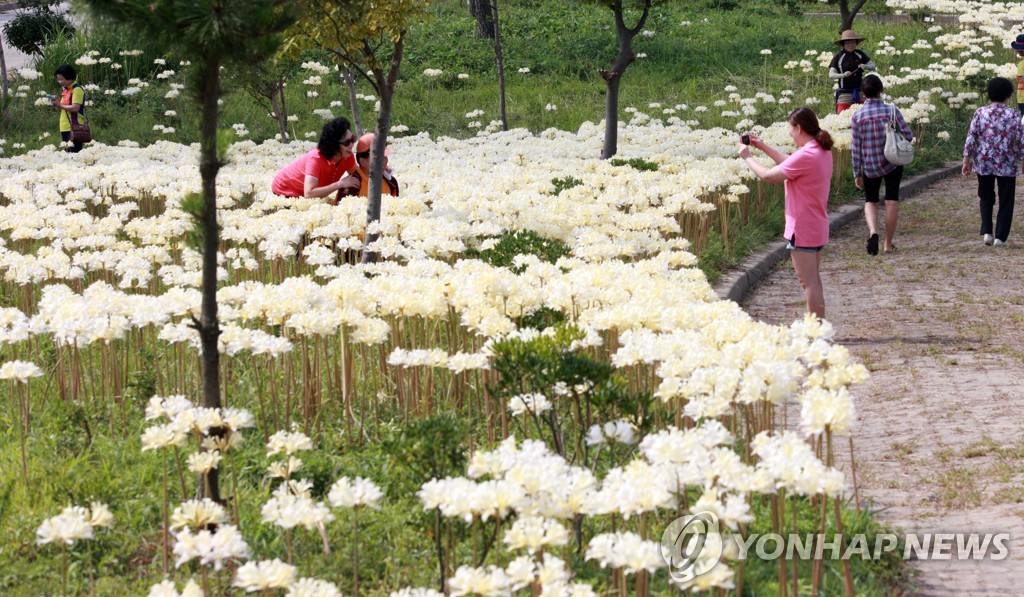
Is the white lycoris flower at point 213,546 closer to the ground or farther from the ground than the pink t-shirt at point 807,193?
closer to the ground

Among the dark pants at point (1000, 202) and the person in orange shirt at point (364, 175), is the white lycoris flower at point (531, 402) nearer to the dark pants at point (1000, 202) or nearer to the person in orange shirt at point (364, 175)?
the person in orange shirt at point (364, 175)

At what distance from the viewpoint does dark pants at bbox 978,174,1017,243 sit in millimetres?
11883

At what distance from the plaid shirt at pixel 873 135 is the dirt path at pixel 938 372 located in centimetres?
90

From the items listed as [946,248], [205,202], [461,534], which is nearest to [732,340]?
[461,534]

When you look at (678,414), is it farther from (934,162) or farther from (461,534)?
(934,162)

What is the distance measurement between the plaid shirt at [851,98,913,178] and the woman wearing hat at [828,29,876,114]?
17.2 ft

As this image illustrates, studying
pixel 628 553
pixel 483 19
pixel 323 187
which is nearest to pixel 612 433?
pixel 628 553

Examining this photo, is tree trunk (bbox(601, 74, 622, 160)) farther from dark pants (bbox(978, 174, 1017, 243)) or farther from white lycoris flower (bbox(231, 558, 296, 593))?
white lycoris flower (bbox(231, 558, 296, 593))

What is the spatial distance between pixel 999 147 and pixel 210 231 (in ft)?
31.3

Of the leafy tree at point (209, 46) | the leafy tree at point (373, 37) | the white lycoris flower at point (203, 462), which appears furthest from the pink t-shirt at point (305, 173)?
the white lycoris flower at point (203, 462)

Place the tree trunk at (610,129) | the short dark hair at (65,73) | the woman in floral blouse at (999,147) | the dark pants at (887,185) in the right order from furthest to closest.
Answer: the short dark hair at (65,73)
the tree trunk at (610,129)
the woman in floral blouse at (999,147)
the dark pants at (887,185)

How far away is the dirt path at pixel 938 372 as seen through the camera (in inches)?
198

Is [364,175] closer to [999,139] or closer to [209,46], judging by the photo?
[999,139]

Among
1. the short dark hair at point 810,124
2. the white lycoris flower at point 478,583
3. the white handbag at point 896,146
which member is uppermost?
the short dark hair at point 810,124
